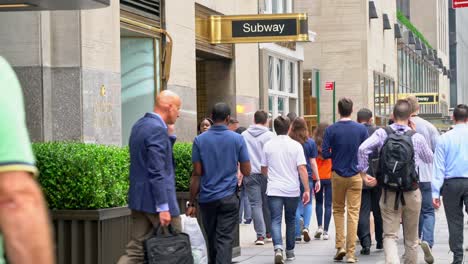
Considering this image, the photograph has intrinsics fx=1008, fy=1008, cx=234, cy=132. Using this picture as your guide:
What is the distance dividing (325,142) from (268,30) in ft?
20.7

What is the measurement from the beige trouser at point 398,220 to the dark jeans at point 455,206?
23.8 inches

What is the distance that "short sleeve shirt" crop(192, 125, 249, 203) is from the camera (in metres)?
9.80

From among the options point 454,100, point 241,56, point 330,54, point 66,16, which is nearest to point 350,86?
point 330,54

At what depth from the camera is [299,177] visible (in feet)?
42.3

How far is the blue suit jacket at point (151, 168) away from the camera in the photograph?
25.9 feet

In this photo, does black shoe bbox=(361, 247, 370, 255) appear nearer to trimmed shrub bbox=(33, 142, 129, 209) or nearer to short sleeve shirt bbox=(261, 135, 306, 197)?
short sleeve shirt bbox=(261, 135, 306, 197)

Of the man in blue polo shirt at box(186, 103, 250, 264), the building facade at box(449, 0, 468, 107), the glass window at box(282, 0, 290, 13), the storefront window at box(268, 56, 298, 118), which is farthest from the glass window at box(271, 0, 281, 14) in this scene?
Result: the building facade at box(449, 0, 468, 107)

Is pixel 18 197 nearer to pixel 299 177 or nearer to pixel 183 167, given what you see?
pixel 183 167

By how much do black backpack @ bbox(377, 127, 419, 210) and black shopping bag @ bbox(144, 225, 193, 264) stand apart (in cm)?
321

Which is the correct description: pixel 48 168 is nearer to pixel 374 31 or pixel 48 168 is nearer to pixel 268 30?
pixel 268 30

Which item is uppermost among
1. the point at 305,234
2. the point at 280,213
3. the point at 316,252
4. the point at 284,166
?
the point at 284,166

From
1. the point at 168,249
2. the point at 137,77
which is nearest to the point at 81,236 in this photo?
the point at 168,249

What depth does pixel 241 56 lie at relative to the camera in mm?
22891

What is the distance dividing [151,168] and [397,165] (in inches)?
132
